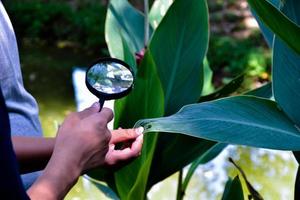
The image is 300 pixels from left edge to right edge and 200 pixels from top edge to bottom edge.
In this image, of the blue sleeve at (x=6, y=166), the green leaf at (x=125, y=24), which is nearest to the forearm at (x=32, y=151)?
the blue sleeve at (x=6, y=166)

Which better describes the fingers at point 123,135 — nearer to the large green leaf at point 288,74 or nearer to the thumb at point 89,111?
the thumb at point 89,111

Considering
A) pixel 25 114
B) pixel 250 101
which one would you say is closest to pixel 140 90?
A: pixel 25 114

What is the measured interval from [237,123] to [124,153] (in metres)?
0.24

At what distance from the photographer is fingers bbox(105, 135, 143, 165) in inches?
41.6

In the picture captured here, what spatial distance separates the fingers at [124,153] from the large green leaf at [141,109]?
0.16m

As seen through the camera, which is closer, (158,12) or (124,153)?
(124,153)

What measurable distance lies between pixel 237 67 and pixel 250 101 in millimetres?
2390

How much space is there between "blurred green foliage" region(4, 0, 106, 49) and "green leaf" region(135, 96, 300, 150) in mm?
3082

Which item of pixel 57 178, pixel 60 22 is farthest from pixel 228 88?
pixel 60 22

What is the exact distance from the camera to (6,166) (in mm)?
692

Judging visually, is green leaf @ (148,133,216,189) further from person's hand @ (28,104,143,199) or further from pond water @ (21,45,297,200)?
pond water @ (21,45,297,200)

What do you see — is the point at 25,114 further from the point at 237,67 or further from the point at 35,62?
the point at 35,62

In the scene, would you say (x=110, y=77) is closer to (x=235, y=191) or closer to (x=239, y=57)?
(x=235, y=191)

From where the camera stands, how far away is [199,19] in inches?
54.6
